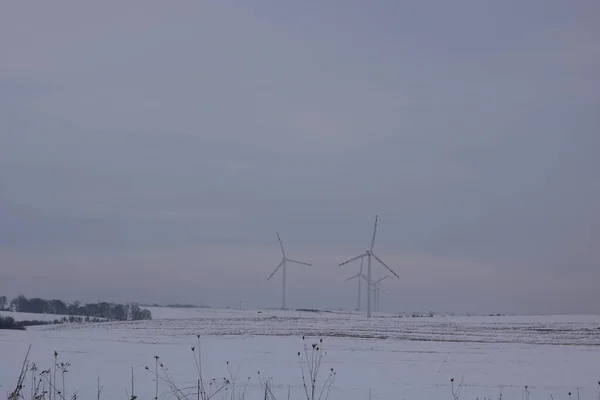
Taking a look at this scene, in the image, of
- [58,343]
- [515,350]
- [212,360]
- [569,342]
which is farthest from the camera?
[569,342]

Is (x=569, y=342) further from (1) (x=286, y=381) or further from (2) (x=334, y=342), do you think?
(1) (x=286, y=381)

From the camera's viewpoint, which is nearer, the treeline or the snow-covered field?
the snow-covered field

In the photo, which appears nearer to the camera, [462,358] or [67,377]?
[67,377]

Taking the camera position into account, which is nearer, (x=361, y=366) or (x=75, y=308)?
(x=361, y=366)

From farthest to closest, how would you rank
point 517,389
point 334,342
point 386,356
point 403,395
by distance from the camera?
point 334,342 → point 386,356 → point 517,389 → point 403,395

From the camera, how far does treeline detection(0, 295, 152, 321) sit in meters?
109

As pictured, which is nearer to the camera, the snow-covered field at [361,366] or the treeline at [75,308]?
the snow-covered field at [361,366]

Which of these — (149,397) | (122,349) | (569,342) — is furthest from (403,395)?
(569,342)

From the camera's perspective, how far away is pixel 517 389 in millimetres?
20297

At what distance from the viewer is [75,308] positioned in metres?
113

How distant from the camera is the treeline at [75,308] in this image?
109375 millimetres

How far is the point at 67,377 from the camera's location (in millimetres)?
20438

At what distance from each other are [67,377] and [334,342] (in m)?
20.8

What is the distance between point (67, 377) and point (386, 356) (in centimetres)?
1463
